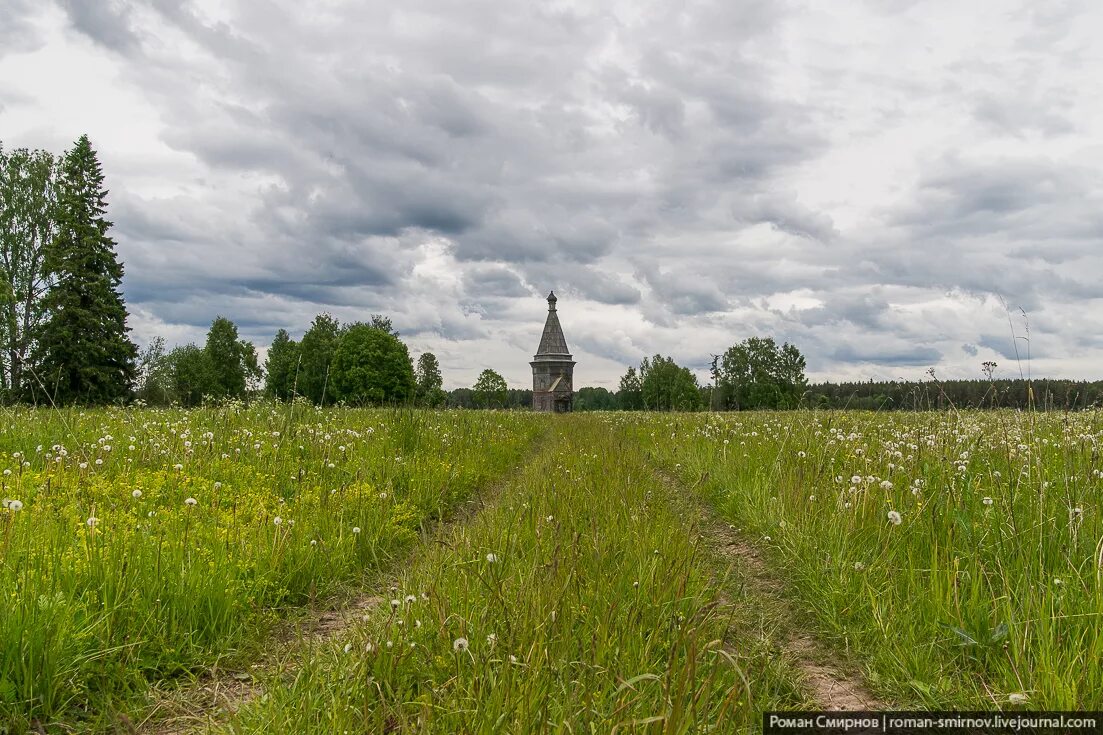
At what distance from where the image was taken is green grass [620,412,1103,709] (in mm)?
3166

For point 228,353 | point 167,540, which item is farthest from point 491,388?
point 167,540

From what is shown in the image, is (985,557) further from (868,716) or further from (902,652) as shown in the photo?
(868,716)

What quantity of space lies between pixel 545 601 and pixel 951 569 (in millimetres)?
2832

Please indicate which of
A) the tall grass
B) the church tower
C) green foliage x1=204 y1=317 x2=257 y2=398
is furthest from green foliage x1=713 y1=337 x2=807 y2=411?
the tall grass

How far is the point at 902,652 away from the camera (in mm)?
3480

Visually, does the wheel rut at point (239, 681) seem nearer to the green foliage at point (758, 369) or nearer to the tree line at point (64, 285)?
the tree line at point (64, 285)

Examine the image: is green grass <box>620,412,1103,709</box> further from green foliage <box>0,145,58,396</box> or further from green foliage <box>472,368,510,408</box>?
green foliage <box>472,368,510,408</box>

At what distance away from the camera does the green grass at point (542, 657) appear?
2.58 meters

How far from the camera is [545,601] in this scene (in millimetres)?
3582

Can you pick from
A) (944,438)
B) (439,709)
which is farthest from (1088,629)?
(944,438)

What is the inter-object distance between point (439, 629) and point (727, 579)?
2629 millimetres

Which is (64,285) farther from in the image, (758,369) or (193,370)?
(758,369)

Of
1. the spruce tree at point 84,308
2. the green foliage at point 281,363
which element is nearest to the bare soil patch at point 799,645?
the spruce tree at point 84,308

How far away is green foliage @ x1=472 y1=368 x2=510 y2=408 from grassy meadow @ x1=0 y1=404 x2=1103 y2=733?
130 meters
